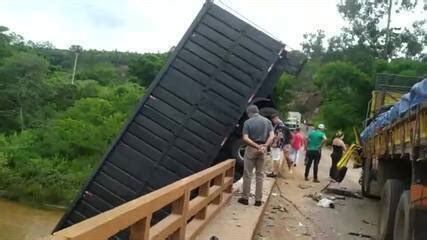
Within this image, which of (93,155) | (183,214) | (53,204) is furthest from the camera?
(93,155)

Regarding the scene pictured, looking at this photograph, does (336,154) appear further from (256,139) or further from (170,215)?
(170,215)

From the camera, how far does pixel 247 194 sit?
26.0ft

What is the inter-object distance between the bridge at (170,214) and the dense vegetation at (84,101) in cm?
2210

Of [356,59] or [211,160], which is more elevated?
[356,59]

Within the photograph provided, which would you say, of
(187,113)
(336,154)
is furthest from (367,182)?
(187,113)

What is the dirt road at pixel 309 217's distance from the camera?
310 inches

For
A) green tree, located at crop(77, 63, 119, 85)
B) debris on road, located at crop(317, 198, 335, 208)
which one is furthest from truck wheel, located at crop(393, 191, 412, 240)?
green tree, located at crop(77, 63, 119, 85)

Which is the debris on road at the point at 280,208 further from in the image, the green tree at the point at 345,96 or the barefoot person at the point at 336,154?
the green tree at the point at 345,96

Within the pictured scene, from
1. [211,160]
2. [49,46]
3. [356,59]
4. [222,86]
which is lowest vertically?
[211,160]

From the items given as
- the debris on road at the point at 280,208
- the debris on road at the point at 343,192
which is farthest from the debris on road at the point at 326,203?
the debris on road at the point at 343,192

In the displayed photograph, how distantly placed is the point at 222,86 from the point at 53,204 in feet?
91.0

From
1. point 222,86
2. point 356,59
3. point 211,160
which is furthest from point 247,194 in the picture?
point 356,59

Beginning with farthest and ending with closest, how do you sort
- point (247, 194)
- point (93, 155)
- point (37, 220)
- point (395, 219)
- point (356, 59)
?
1. point (356, 59)
2. point (93, 155)
3. point (37, 220)
4. point (247, 194)
5. point (395, 219)

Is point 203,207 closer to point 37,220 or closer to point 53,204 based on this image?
point 37,220
